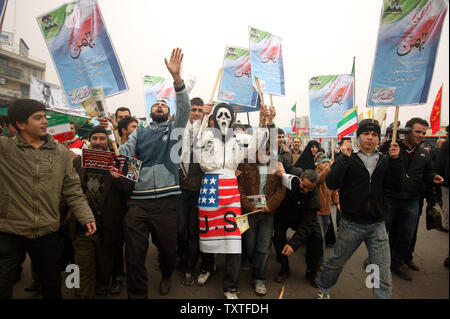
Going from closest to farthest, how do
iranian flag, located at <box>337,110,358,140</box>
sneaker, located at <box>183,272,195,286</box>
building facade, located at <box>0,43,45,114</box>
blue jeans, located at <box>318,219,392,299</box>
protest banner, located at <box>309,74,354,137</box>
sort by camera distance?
blue jeans, located at <box>318,219,392,299</box> → sneaker, located at <box>183,272,195,286</box> → iranian flag, located at <box>337,110,358,140</box> → protest banner, located at <box>309,74,354,137</box> → building facade, located at <box>0,43,45,114</box>

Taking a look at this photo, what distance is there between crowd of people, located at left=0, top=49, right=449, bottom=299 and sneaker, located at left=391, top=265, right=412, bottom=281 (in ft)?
0.05

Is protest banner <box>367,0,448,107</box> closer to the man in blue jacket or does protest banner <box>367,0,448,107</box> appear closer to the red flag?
the man in blue jacket

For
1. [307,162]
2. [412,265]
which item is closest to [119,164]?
[307,162]

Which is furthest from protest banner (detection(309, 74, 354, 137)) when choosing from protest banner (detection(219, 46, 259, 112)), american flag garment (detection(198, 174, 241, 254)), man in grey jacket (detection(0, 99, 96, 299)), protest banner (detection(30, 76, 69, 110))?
protest banner (detection(30, 76, 69, 110))

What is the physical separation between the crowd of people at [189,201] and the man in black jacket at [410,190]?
0.01m

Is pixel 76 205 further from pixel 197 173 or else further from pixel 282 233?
pixel 282 233

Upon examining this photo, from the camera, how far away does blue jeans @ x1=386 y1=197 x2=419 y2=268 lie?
3.23 metres

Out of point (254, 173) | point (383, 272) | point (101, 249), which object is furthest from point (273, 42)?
point (101, 249)

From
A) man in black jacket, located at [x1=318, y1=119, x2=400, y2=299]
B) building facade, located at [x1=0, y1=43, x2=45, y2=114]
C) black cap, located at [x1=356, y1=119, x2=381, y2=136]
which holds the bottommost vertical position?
man in black jacket, located at [x1=318, y1=119, x2=400, y2=299]

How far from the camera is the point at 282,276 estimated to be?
3.11m

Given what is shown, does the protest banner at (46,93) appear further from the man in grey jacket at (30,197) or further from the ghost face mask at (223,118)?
the ghost face mask at (223,118)

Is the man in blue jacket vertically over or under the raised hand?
under

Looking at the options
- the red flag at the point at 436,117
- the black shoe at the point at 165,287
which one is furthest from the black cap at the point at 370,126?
the red flag at the point at 436,117
